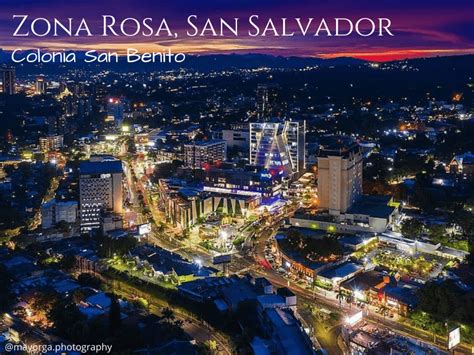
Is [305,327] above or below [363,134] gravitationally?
below

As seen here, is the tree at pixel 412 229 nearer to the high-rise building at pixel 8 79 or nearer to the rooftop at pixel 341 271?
the rooftop at pixel 341 271

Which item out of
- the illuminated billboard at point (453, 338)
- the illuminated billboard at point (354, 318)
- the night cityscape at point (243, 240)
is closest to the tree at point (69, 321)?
the night cityscape at point (243, 240)

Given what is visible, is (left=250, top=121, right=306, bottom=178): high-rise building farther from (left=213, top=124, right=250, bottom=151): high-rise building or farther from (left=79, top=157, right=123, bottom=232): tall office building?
(left=79, top=157, right=123, bottom=232): tall office building

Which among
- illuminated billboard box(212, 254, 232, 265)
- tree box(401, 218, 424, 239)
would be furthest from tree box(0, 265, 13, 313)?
tree box(401, 218, 424, 239)

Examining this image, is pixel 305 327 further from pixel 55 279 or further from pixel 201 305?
pixel 55 279

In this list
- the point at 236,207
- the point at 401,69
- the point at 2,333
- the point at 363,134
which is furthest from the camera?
the point at 401,69

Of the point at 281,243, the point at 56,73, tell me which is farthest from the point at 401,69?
the point at 281,243
